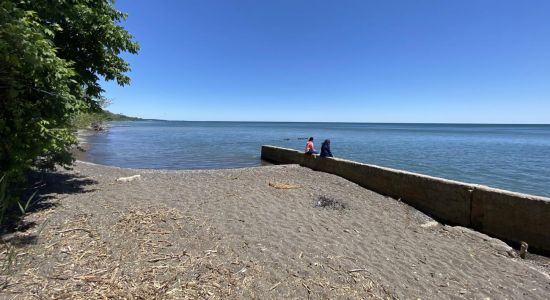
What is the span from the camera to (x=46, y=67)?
192 inches

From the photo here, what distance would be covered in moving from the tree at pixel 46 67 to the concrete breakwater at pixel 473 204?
8.19m

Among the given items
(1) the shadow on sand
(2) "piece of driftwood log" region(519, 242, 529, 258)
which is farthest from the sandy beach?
(2) "piece of driftwood log" region(519, 242, 529, 258)

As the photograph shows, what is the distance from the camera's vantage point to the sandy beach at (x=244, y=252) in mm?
A: 4031

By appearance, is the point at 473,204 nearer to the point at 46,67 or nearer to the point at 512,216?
the point at 512,216

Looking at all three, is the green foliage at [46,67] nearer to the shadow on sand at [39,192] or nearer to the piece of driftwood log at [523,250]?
the shadow on sand at [39,192]

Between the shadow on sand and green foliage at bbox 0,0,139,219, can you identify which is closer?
green foliage at bbox 0,0,139,219

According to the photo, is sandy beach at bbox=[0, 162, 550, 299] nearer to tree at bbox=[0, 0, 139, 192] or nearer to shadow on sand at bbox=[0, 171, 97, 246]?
shadow on sand at bbox=[0, 171, 97, 246]

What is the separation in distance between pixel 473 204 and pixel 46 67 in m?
8.98

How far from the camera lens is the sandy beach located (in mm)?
4031

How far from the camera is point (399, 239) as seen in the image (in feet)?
20.9

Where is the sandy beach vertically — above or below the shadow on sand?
below

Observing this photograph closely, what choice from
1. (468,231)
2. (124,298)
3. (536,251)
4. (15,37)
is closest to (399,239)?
(468,231)

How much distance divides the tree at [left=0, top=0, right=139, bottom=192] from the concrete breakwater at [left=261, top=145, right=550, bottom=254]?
819 cm

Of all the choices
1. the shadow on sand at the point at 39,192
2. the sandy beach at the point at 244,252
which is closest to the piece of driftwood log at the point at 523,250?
the sandy beach at the point at 244,252
